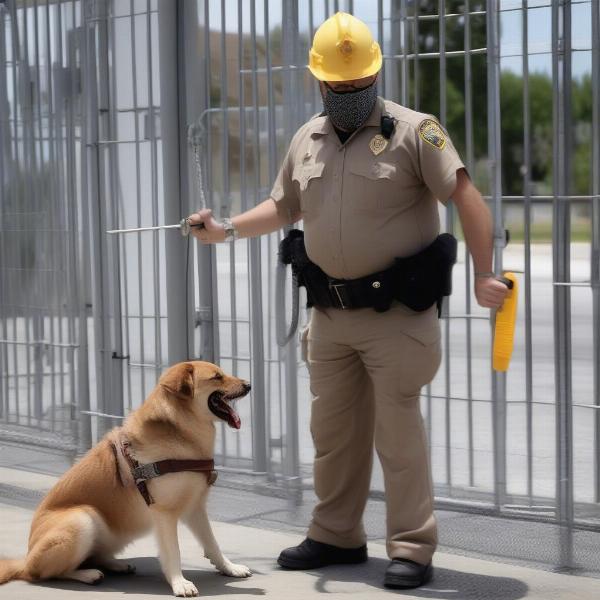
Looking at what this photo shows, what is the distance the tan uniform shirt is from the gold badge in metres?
0.01

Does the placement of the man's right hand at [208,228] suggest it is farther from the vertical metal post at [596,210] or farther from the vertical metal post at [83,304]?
the vertical metal post at [83,304]

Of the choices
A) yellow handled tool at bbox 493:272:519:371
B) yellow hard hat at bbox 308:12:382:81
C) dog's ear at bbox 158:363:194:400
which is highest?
yellow hard hat at bbox 308:12:382:81

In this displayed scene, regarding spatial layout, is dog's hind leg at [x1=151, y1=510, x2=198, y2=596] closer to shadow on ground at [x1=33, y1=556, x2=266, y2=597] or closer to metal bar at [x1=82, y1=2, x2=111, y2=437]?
shadow on ground at [x1=33, y1=556, x2=266, y2=597]

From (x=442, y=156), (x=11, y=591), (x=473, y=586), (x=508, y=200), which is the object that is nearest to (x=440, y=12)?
(x=508, y=200)

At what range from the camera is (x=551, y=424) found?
7.07 metres

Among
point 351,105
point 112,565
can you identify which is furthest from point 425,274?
point 112,565

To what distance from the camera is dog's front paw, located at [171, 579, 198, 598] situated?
4.39m

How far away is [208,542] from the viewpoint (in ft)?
15.3

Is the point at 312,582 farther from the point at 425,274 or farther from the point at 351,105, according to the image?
the point at 351,105

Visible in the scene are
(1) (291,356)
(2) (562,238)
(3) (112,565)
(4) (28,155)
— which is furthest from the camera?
(4) (28,155)

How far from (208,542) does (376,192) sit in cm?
144

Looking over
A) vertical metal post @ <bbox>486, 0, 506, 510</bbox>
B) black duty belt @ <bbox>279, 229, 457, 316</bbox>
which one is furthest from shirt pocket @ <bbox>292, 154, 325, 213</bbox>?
vertical metal post @ <bbox>486, 0, 506, 510</bbox>

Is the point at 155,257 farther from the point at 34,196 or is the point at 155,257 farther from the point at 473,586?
the point at 473,586

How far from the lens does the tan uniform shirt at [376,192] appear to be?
4.34 meters
